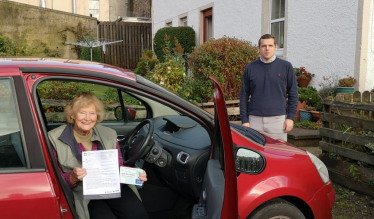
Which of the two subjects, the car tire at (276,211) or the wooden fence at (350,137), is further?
the wooden fence at (350,137)

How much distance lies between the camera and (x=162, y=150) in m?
3.19

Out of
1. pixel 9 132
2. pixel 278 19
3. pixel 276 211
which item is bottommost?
pixel 276 211

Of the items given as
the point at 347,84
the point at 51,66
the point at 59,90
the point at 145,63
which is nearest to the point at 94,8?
the point at 145,63

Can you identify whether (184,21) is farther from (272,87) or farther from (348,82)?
(272,87)

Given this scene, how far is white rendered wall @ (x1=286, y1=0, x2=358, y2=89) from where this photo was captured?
7.29m

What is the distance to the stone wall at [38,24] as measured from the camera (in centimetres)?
1678

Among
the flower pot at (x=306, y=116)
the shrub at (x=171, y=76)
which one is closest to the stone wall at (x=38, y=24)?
the shrub at (x=171, y=76)

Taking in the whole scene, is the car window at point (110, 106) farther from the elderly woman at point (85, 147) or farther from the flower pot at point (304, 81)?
the flower pot at point (304, 81)

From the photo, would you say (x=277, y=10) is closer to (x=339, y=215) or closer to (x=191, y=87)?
(x=191, y=87)

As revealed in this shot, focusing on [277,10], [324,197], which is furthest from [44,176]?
[277,10]

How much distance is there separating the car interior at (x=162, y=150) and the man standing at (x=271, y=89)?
106cm

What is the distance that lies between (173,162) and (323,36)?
19.9 ft

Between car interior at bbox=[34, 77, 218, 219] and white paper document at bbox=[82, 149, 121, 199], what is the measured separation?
19.0 inches

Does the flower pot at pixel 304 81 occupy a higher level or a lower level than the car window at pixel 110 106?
higher
